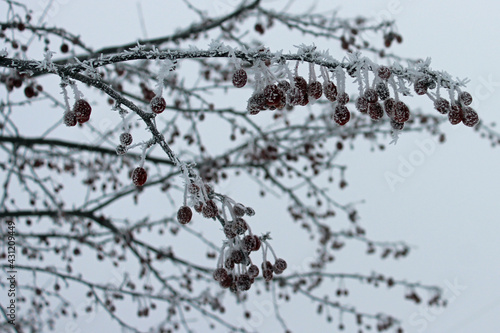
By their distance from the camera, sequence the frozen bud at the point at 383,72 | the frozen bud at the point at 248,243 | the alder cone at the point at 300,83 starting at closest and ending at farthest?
the frozen bud at the point at 383,72, the alder cone at the point at 300,83, the frozen bud at the point at 248,243

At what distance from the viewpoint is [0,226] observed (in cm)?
413

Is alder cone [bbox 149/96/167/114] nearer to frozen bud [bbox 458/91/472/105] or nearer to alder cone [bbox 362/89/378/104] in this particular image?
alder cone [bbox 362/89/378/104]

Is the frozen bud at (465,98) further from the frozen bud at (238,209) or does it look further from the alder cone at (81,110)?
the alder cone at (81,110)

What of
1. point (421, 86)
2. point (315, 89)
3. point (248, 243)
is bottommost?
point (248, 243)

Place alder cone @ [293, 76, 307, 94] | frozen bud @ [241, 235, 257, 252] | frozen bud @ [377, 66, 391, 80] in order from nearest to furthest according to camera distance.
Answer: frozen bud @ [377, 66, 391, 80]
alder cone @ [293, 76, 307, 94]
frozen bud @ [241, 235, 257, 252]

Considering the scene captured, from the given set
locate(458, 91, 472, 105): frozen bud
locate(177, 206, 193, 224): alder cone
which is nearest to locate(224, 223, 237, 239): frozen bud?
locate(177, 206, 193, 224): alder cone

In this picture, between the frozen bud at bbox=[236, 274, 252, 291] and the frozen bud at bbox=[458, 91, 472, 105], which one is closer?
the frozen bud at bbox=[458, 91, 472, 105]

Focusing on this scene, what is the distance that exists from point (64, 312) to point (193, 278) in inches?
60.4

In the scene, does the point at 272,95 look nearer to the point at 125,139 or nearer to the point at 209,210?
the point at 209,210

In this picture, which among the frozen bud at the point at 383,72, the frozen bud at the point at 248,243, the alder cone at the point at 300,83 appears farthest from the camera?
the frozen bud at the point at 248,243

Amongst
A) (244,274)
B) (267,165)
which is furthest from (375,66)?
(267,165)

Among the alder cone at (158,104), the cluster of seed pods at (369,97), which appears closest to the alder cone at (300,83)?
the cluster of seed pods at (369,97)

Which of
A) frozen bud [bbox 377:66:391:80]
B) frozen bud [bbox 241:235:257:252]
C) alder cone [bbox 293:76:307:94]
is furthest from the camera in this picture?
frozen bud [bbox 241:235:257:252]

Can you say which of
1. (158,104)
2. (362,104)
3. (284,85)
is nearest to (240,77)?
(284,85)
